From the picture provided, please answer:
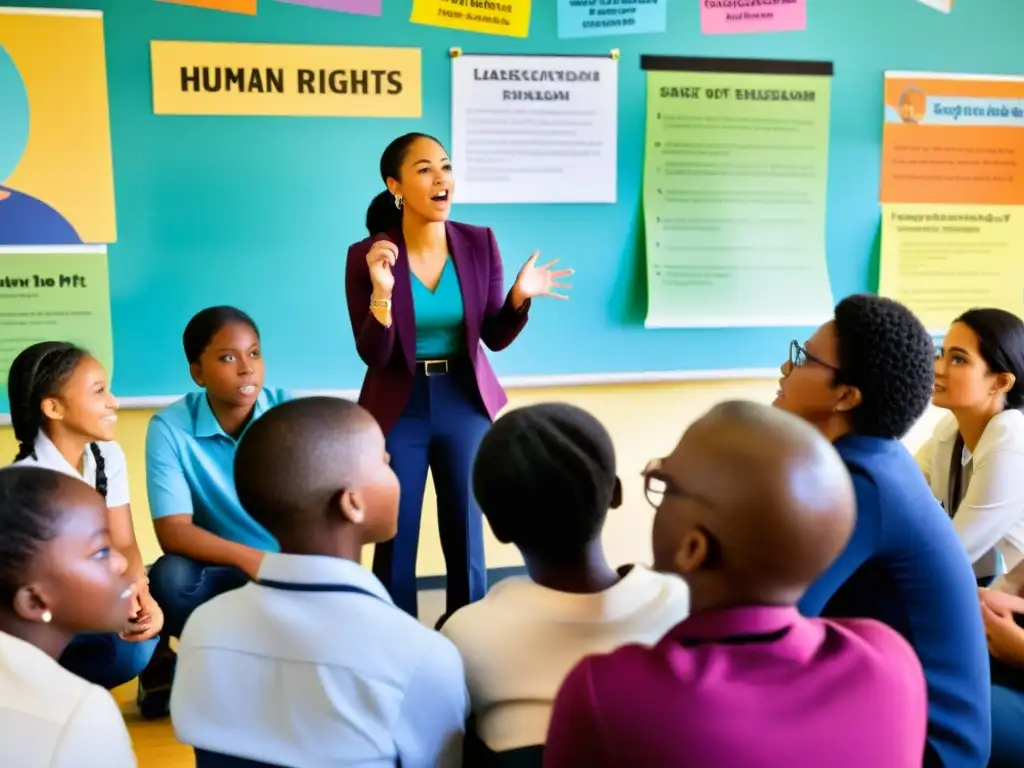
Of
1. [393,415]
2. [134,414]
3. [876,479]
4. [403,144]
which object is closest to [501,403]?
[393,415]

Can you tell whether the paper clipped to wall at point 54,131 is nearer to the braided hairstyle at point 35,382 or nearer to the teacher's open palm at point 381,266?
the braided hairstyle at point 35,382

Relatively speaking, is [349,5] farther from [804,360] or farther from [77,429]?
[804,360]

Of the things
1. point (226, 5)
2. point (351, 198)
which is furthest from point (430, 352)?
point (226, 5)

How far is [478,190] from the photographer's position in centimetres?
299

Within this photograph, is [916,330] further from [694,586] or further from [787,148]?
[787,148]

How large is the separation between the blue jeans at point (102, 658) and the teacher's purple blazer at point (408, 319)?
2.59 feet

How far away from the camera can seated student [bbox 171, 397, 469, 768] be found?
1034 millimetres

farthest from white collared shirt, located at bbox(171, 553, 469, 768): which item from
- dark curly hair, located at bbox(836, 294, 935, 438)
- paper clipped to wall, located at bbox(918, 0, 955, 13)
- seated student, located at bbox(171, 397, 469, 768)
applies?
paper clipped to wall, located at bbox(918, 0, 955, 13)

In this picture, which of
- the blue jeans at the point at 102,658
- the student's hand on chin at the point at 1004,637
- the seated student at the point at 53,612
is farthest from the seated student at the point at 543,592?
the blue jeans at the point at 102,658

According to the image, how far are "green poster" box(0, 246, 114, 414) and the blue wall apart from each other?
0.16 ft

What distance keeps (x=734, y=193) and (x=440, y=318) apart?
1317 millimetres

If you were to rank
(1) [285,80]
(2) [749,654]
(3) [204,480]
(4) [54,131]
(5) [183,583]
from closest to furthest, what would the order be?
(2) [749,654] < (5) [183,583] < (3) [204,480] < (4) [54,131] < (1) [285,80]

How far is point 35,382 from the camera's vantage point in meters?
1.96

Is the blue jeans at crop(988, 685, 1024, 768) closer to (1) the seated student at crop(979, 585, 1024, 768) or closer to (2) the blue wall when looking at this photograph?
(1) the seated student at crop(979, 585, 1024, 768)
